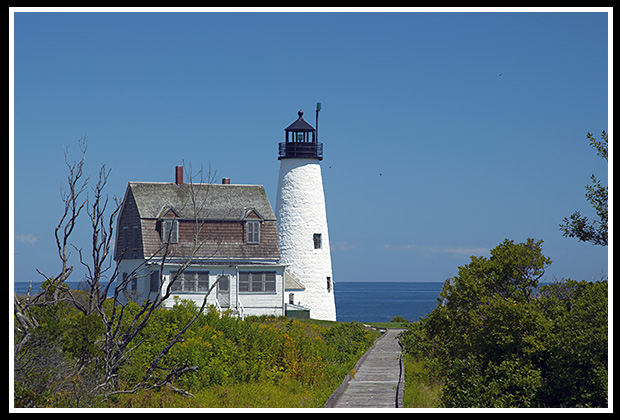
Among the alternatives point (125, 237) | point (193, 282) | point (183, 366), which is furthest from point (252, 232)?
point (183, 366)

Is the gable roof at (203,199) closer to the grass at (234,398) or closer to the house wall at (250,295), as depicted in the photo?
the house wall at (250,295)

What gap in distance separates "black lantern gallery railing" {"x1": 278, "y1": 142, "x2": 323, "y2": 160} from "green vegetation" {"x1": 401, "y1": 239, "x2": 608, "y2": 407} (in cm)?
2266

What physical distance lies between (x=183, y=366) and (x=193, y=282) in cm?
1926

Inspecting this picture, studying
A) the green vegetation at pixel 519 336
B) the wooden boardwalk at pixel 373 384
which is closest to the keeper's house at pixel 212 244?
the wooden boardwalk at pixel 373 384

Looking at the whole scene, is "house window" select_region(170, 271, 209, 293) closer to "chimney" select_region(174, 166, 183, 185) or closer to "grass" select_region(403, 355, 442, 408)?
"chimney" select_region(174, 166, 183, 185)

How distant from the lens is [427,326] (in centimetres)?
1260

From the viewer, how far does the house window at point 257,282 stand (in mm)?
32531

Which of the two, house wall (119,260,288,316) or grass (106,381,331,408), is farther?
house wall (119,260,288,316)

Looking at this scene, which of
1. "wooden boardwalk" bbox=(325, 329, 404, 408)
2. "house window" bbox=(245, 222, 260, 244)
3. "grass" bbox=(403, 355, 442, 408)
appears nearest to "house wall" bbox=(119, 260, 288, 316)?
"house window" bbox=(245, 222, 260, 244)

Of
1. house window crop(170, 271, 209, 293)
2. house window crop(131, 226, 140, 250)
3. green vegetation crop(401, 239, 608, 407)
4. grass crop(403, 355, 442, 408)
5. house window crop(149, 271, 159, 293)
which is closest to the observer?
green vegetation crop(401, 239, 608, 407)

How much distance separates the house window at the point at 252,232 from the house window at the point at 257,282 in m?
1.57

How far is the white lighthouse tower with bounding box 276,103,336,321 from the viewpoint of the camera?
3416 centimetres

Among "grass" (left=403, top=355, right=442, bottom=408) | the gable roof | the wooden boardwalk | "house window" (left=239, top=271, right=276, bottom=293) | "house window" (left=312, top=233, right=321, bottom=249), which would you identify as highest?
the gable roof

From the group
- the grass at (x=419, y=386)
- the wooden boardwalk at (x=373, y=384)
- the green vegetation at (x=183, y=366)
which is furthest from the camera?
the grass at (x=419, y=386)
